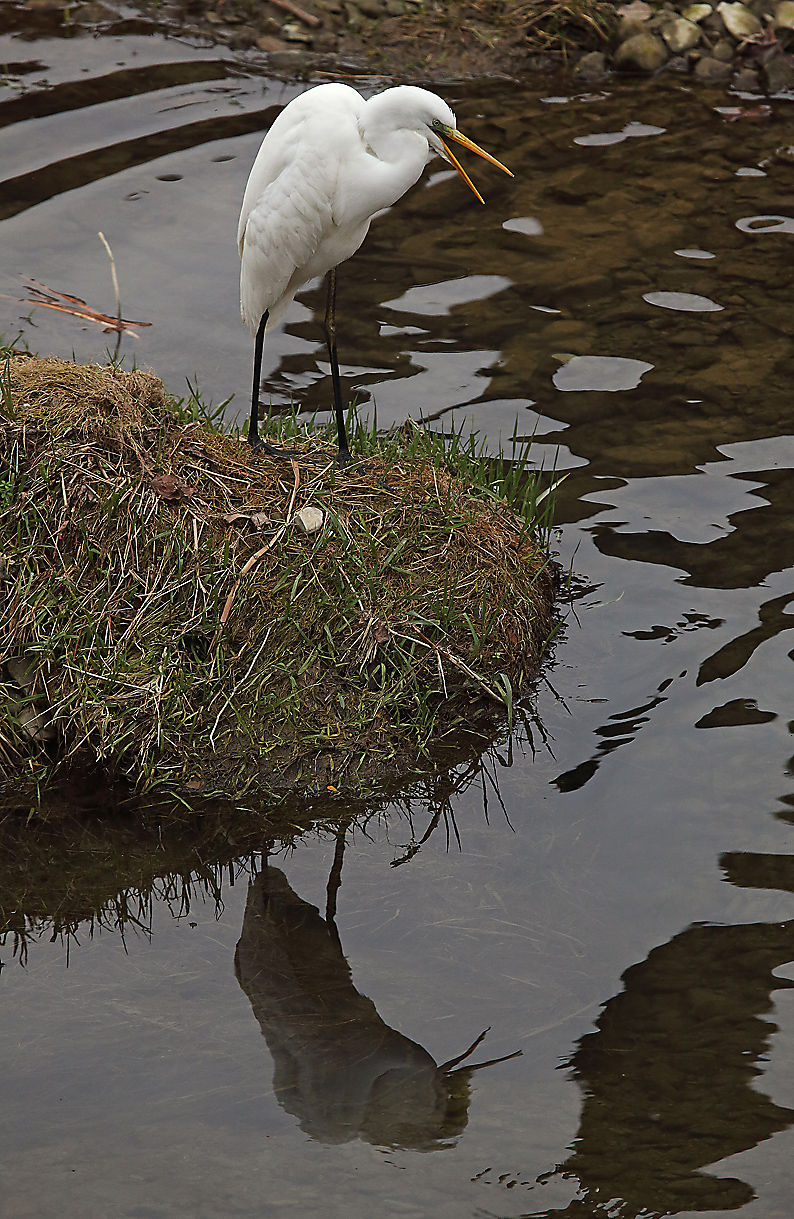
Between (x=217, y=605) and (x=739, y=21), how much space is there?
6.15 metres

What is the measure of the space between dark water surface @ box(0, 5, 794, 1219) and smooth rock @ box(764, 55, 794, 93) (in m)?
1.37

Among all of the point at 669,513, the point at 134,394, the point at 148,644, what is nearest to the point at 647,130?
the point at 669,513

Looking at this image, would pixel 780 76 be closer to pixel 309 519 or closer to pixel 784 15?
pixel 784 15

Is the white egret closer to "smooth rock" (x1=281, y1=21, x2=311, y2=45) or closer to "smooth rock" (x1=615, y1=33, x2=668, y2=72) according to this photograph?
"smooth rock" (x1=281, y1=21, x2=311, y2=45)

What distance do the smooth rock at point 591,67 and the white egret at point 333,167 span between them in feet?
15.0

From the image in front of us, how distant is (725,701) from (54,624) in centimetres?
212

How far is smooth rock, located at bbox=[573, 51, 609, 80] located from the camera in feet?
25.7

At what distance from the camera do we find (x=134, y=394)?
405 cm

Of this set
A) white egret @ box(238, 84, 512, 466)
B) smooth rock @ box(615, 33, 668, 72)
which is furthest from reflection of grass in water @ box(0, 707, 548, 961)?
smooth rock @ box(615, 33, 668, 72)

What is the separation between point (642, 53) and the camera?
7793 millimetres

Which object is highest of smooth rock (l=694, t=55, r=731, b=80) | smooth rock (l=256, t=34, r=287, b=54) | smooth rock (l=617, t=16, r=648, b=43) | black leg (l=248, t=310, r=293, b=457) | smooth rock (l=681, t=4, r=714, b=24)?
smooth rock (l=681, t=4, r=714, b=24)

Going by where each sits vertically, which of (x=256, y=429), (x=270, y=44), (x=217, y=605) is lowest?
(x=217, y=605)

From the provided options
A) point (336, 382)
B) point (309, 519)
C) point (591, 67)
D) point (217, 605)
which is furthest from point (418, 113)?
point (591, 67)

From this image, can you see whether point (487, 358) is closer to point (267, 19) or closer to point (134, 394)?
point (134, 394)
